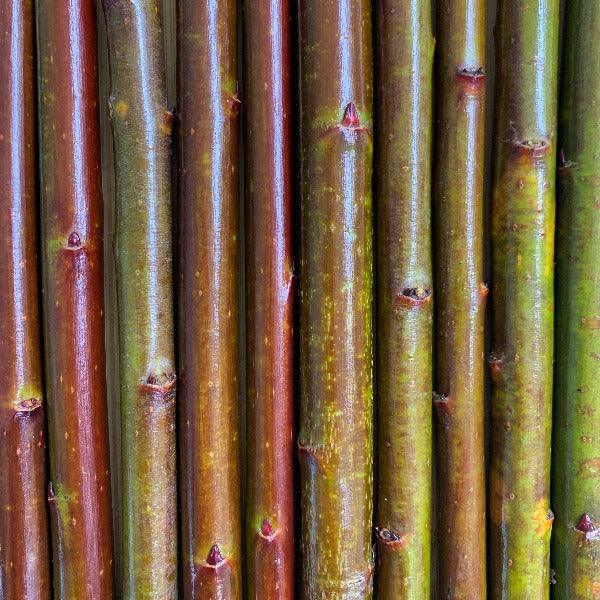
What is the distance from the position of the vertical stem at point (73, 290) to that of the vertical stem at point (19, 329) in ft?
0.06

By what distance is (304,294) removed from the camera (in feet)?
2.43

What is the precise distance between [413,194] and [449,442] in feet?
0.95

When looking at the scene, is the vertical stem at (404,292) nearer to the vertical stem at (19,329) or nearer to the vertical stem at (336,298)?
the vertical stem at (336,298)

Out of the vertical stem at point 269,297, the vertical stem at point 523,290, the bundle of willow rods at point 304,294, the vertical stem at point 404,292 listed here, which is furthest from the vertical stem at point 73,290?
the vertical stem at point 523,290

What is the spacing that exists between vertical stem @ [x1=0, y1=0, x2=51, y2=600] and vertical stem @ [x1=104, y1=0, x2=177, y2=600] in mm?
100

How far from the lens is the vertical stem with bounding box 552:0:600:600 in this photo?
72 cm

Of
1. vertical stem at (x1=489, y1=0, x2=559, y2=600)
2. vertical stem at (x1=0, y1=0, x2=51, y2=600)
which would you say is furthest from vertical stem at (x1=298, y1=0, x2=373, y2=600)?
vertical stem at (x1=0, y1=0, x2=51, y2=600)

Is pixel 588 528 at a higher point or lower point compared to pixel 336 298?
lower

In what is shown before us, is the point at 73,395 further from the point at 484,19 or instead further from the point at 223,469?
the point at 484,19

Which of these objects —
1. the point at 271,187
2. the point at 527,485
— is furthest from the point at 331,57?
the point at 527,485

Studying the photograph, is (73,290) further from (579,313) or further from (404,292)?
(579,313)

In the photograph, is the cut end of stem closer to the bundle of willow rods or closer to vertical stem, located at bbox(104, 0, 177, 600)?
the bundle of willow rods

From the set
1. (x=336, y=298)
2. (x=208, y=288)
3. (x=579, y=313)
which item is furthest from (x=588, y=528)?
(x=208, y=288)

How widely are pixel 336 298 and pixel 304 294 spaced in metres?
0.04
